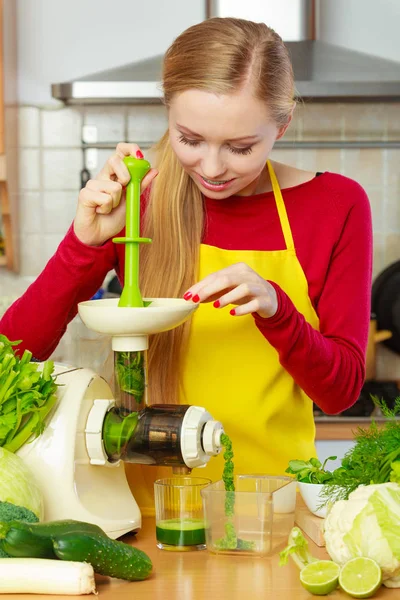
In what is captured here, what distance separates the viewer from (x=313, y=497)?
4.11 feet

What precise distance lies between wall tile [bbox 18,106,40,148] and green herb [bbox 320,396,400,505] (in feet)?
8.61

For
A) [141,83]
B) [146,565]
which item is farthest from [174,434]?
[141,83]

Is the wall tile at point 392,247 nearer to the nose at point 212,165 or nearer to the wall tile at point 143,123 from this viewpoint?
the wall tile at point 143,123

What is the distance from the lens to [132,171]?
1.34m

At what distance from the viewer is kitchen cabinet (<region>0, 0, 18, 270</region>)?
A: 10.6ft

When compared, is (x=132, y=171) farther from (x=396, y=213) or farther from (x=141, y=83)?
(x=396, y=213)

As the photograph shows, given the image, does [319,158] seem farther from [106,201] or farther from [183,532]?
[183,532]

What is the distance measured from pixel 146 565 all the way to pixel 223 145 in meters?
0.63

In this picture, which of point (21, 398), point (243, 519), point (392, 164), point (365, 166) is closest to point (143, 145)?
point (365, 166)

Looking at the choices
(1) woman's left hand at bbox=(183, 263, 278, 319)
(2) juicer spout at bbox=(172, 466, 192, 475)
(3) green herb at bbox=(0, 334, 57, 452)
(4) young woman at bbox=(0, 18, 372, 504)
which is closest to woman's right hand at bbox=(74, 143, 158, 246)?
(4) young woman at bbox=(0, 18, 372, 504)

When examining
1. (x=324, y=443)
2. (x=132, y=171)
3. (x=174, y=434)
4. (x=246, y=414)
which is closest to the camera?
(x=174, y=434)

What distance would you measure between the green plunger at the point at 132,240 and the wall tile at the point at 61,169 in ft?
Result: 7.40

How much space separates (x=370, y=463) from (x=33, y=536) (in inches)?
16.1

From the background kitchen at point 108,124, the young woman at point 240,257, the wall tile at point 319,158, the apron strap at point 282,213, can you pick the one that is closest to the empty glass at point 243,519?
the young woman at point 240,257
